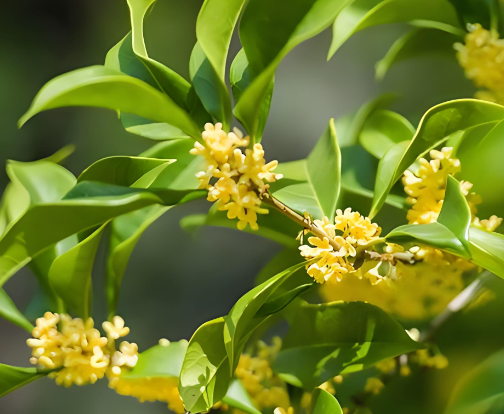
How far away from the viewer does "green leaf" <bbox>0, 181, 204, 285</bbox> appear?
0.45 metres

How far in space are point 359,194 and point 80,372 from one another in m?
0.46

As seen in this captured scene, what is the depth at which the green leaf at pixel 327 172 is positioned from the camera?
619mm

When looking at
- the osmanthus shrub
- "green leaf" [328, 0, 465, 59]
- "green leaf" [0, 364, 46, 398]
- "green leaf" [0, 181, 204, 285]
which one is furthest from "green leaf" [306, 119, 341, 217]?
"green leaf" [0, 364, 46, 398]

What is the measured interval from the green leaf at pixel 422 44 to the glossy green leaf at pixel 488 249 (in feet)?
1.43

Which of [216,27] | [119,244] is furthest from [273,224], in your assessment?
[216,27]

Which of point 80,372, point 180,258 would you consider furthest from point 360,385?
point 180,258

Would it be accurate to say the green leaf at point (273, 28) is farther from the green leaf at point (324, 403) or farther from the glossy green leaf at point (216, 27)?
the green leaf at point (324, 403)

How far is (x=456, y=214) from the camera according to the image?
436 mm

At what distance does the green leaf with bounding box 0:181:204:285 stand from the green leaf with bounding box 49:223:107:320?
4.3 inches

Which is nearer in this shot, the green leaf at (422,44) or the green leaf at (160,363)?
the green leaf at (160,363)

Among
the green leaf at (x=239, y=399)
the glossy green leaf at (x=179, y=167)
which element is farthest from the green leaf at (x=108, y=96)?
the green leaf at (x=239, y=399)

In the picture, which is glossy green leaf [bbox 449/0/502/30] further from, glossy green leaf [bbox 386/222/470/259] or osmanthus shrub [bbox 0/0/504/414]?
glossy green leaf [bbox 386/222/470/259]

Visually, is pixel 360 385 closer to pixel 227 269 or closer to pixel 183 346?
pixel 183 346

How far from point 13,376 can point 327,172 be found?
1.60 ft
